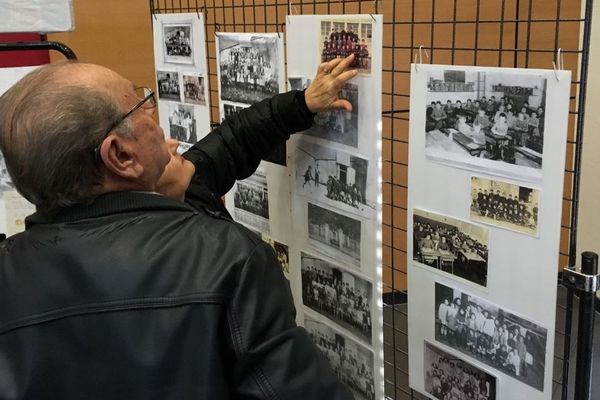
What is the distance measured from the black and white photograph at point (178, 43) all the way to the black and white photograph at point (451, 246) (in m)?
1.05

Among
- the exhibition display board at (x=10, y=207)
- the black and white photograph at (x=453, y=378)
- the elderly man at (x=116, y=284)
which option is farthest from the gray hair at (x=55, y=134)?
the exhibition display board at (x=10, y=207)

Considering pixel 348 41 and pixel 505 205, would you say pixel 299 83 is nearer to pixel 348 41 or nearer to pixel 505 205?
pixel 348 41

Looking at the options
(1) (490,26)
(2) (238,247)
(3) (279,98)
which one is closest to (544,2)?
(1) (490,26)

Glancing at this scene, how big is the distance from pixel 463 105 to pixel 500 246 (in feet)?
0.90

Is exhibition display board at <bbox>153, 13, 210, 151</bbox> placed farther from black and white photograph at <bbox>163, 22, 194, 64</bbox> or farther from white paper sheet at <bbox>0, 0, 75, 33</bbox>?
white paper sheet at <bbox>0, 0, 75, 33</bbox>

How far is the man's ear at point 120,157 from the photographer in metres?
0.95

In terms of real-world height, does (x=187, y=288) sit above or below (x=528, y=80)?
below

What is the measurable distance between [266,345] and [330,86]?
2.36ft

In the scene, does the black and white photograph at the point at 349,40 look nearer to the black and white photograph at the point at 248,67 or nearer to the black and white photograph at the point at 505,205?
the black and white photograph at the point at 248,67

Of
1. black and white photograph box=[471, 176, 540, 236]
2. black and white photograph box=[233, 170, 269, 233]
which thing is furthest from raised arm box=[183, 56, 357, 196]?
black and white photograph box=[471, 176, 540, 236]

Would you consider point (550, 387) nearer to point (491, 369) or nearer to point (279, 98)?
point (491, 369)

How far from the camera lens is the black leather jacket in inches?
34.6

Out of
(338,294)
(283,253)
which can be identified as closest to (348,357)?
(338,294)

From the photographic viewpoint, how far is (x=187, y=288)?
2.89 feet
